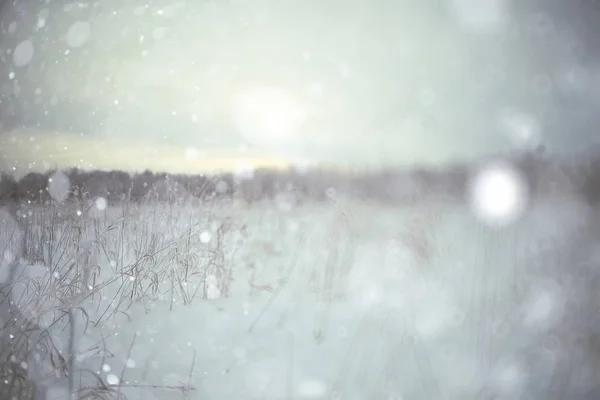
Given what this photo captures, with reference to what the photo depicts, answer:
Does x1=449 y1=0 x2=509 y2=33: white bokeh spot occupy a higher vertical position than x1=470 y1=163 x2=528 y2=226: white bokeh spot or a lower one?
higher

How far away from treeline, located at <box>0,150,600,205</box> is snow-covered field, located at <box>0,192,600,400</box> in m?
0.04

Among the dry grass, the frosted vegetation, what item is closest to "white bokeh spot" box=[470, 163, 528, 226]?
the frosted vegetation

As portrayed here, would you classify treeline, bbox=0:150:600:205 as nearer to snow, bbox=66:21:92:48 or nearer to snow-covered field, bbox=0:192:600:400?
snow-covered field, bbox=0:192:600:400

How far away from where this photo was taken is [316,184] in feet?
3.74

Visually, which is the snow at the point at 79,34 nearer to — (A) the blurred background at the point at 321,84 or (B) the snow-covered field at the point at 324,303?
(A) the blurred background at the point at 321,84

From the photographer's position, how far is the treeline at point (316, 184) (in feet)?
3.51

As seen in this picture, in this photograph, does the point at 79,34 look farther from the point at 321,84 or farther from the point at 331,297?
the point at 331,297

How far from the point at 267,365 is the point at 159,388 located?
0.33 meters

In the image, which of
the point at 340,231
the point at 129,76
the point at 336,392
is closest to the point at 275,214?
the point at 340,231

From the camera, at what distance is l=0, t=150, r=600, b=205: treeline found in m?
1.07

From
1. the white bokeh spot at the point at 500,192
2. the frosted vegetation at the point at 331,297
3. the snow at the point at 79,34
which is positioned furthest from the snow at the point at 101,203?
the white bokeh spot at the point at 500,192

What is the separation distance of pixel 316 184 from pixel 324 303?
1.01ft

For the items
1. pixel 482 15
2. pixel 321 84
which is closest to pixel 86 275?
pixel 321 84

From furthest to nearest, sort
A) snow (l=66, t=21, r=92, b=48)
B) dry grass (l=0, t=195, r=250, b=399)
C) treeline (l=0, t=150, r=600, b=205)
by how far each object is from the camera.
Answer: snow (l=66, t=21, r=92, b=48) < dry grass (l=0, t=195, r=250, b=399) < treeline (l=0, t=150, r=600, b=205)
